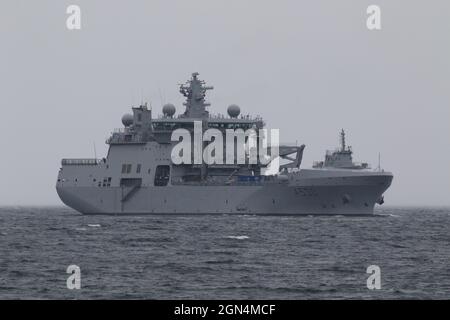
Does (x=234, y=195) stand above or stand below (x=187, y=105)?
below

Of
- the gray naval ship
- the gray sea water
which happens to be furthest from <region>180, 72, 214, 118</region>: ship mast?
the gray sea water

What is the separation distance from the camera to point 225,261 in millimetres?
39188

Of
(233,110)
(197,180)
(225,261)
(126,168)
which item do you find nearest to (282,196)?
(197,180)

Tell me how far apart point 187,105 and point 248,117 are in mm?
6401

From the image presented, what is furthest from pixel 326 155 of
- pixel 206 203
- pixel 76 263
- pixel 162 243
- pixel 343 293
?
pixel 343 293

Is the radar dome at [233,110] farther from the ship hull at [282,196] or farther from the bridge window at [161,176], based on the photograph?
the ship hull at [282,196]

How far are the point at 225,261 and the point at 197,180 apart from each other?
4360cm

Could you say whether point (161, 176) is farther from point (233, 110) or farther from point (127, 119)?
point (127, 119)

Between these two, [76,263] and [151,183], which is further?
[151,183]

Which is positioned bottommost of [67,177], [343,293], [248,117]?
[343,293]

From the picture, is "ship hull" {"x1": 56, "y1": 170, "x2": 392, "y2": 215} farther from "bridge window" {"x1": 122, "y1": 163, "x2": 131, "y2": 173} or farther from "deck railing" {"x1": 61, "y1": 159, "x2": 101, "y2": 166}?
"deck railing" {"x1": 61, "y1": 159, "x2": 101, "y2": 166}
